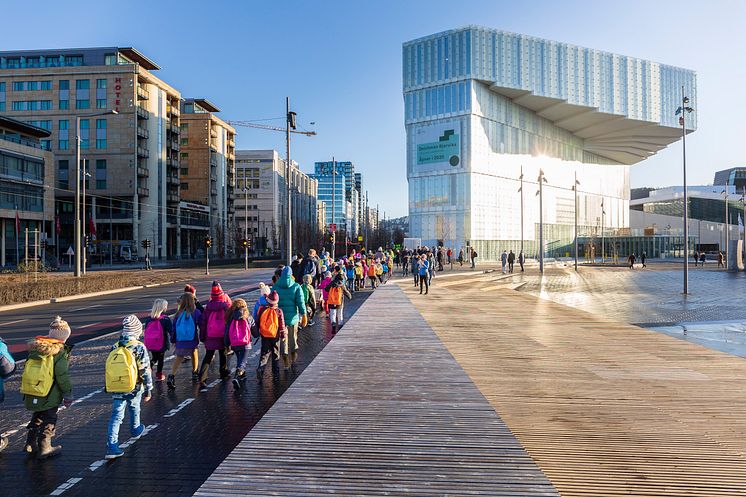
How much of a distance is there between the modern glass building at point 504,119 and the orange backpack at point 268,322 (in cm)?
6159

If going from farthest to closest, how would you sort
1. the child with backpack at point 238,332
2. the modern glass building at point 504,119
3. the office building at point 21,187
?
the modern glass building at point 504,119 → the office building at point 21,187 → the child with backpack at point 238,332

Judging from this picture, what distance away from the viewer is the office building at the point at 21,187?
52.0 meters

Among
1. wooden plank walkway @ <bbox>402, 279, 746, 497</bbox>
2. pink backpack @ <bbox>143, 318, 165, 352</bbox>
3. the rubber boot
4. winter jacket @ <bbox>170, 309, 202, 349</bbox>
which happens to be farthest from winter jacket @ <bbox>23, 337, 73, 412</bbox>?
wooden plank walkway @ <bbox>402, 279, 746, 497</bbox>

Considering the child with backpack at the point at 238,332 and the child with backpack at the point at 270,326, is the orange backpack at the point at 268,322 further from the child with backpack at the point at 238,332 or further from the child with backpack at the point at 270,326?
the child with backpack at the point at 238,332

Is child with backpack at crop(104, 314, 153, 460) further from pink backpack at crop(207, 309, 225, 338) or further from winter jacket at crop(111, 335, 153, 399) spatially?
pink backpack at crop(207, 309, 225, 338)

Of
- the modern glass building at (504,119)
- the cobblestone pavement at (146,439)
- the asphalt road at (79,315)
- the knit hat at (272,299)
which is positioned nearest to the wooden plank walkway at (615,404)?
the cobblestone pavement at (146,439)

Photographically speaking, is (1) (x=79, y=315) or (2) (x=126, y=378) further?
Result: (1) (x=79, y=315)

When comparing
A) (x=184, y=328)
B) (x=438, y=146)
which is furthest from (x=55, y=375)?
(x=438, y=146)

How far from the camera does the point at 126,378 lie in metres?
5.54

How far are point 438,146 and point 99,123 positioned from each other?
146 ft

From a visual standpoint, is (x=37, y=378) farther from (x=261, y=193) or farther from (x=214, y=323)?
(x=261, y=193)

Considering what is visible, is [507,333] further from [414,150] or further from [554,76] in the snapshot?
[554,76]

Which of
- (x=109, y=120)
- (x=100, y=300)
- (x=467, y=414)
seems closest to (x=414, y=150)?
(x=109, y=120)

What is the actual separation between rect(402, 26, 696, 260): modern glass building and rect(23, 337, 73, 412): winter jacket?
214 ft
